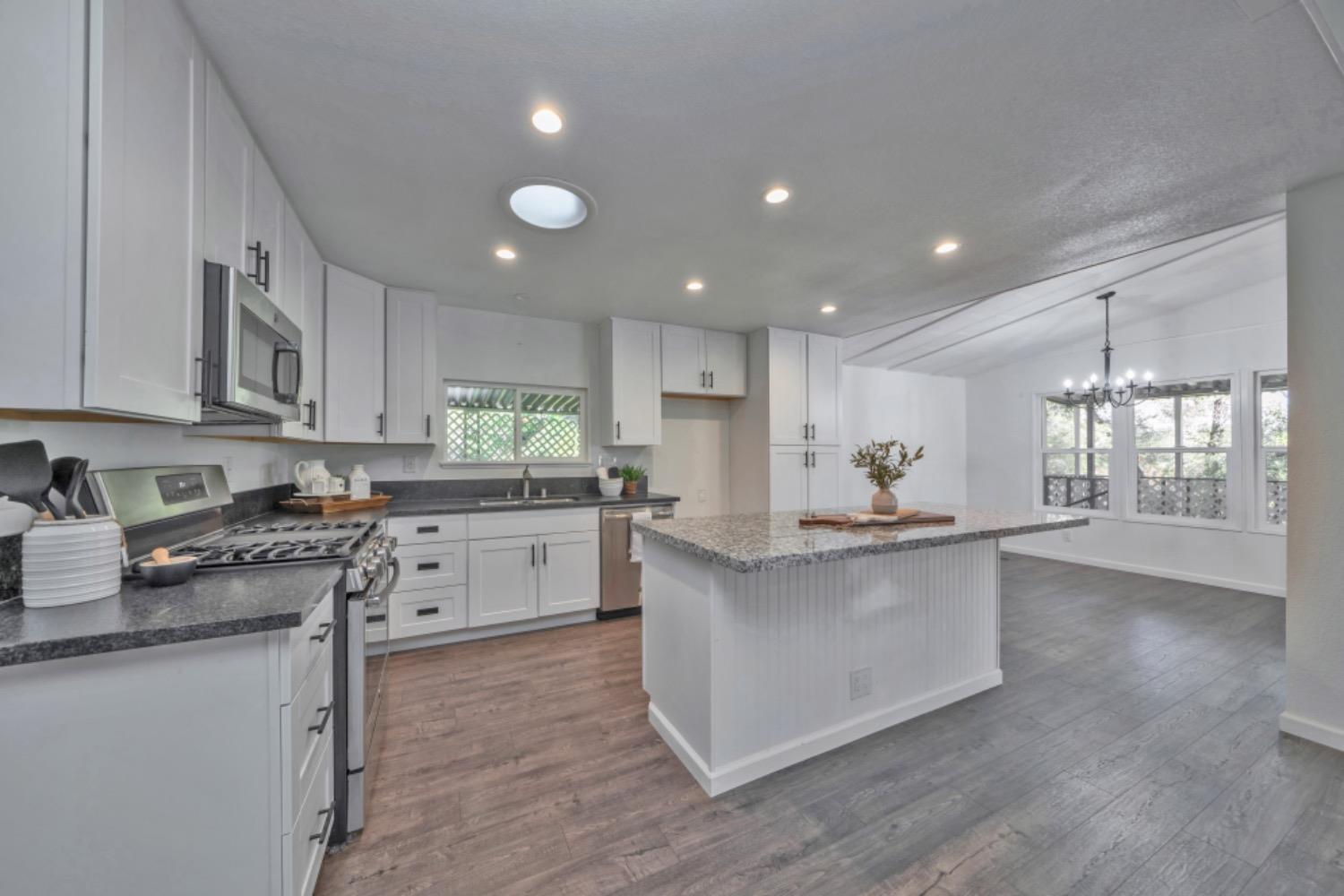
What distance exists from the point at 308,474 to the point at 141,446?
131cm

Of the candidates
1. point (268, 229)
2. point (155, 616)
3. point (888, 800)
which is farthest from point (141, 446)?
point (888, 800)

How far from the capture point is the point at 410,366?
3.27m

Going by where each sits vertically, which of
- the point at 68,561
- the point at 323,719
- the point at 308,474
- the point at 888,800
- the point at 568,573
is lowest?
the point at 888,800

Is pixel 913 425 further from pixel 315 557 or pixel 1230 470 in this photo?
pixel 315 557

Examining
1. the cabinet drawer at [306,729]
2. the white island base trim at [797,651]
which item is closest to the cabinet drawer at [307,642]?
the cabinet drawer at [306,729]

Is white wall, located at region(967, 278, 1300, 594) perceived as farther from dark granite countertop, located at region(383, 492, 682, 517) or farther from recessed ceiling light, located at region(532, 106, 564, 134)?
recessed ceiling light, located at region(532, 106, 564, 134)

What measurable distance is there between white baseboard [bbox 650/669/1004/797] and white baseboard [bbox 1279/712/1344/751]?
1.20 m

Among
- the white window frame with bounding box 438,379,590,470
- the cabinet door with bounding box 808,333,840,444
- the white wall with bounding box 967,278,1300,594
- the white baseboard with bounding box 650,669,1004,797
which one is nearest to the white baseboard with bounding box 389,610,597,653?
the white window frame with bounding box 438,379,590,470

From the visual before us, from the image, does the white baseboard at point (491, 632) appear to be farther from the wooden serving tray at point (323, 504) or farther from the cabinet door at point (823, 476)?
the cabinet door at point (823, 476)

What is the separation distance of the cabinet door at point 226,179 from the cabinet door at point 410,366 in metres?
1.58

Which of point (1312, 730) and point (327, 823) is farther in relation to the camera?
point (1312, 730)

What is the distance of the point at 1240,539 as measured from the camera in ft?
14.7

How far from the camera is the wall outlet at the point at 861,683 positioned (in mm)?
2080

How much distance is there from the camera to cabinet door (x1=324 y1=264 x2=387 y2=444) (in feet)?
9.27
